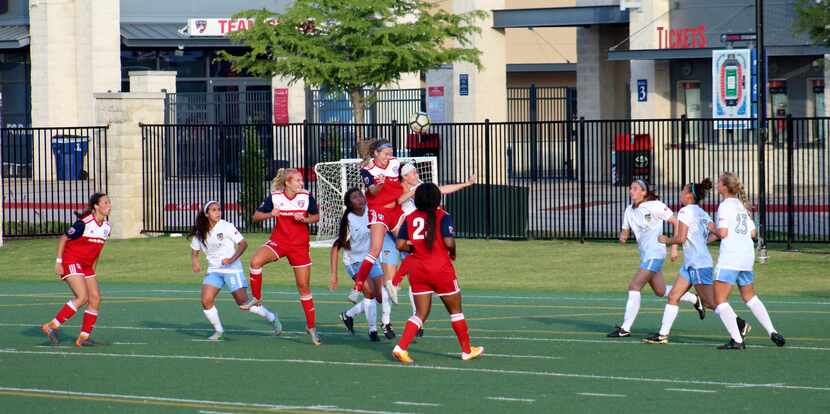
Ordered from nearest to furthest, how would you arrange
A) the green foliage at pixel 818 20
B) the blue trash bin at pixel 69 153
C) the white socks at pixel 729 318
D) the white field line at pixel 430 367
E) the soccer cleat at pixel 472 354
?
the white field line at pixel 430 367 < the soccer cleat at pixel 472 354 < the white socks at pixel 729 318 < the green foliage at pixel 818 20 < the blue trash bin at pixel 69 153

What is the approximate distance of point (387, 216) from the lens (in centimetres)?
1564

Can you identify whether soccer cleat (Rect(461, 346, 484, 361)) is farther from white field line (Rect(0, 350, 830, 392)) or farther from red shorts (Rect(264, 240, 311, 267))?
red shorts (Rect(264, 240, 311, 267))

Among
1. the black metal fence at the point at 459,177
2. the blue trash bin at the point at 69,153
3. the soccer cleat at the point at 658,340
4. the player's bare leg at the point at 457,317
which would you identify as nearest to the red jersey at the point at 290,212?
the player's bare leg at the point at 457,317

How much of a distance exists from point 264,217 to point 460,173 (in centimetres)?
1648

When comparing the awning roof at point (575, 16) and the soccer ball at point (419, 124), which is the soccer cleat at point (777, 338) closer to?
the soccer ball at point (419, 124)

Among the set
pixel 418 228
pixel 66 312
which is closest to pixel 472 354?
pixel 418 228

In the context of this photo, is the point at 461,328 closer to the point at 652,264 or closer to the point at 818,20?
the point at 652,264

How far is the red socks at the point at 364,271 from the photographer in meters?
14.9

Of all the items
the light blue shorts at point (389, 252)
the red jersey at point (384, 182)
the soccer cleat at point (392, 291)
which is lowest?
the soccer cleat at point (392, 291)

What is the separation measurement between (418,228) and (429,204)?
0.25 m

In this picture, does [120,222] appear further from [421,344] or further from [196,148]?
[421,344]

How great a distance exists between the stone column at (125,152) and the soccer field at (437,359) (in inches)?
288

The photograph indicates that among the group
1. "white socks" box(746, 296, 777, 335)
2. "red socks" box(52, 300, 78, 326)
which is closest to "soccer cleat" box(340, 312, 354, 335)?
"red socks" box(52, 300, 78, 326)

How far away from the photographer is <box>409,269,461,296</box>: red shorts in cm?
1350
